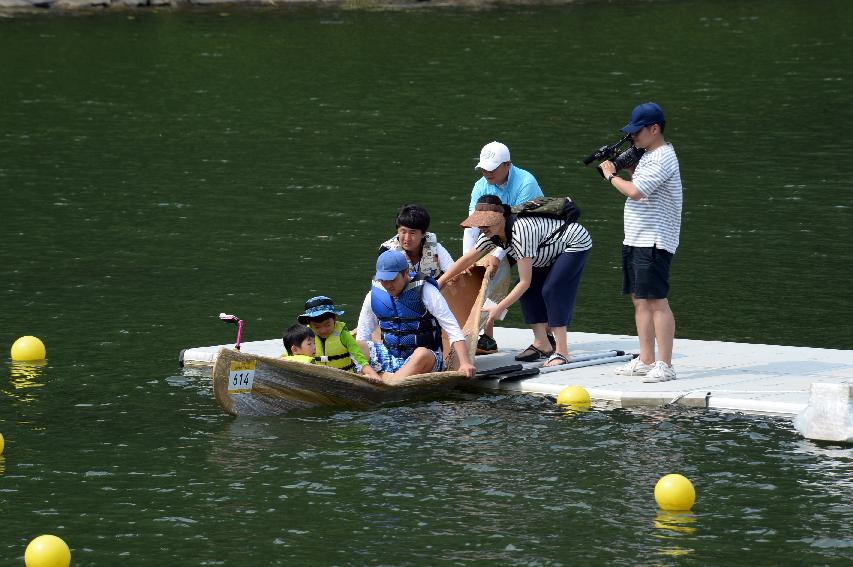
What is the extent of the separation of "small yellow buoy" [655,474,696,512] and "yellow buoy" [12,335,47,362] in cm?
748

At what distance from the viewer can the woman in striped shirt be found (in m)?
14.9

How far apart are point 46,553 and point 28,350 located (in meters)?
6.38

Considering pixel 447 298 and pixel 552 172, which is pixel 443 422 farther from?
pixel 552 172

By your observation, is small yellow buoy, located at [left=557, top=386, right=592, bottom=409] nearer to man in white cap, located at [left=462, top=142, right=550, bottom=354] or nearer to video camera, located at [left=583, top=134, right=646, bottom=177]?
man in white cap, located at [left=462, top=142, right=550, bottom=354]

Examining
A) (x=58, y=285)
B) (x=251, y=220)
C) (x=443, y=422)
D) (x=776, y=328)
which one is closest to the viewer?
(x=443, y=422)

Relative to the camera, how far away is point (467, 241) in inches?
613

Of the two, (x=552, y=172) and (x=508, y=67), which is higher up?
(x=508, y=67)

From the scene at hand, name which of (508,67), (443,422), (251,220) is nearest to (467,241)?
(443,422)

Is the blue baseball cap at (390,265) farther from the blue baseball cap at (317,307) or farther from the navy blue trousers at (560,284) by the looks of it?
the navy blue trousers at (560,284)

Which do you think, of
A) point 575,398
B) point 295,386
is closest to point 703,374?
point 575,398

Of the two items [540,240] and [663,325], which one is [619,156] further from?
[663,325]

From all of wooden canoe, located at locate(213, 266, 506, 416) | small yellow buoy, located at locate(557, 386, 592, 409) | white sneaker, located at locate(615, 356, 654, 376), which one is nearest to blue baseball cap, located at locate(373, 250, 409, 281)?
wooden canoe, located at locate(213, 266, 506, 416)

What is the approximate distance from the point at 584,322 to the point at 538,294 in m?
3.47

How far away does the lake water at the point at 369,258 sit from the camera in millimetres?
11406
